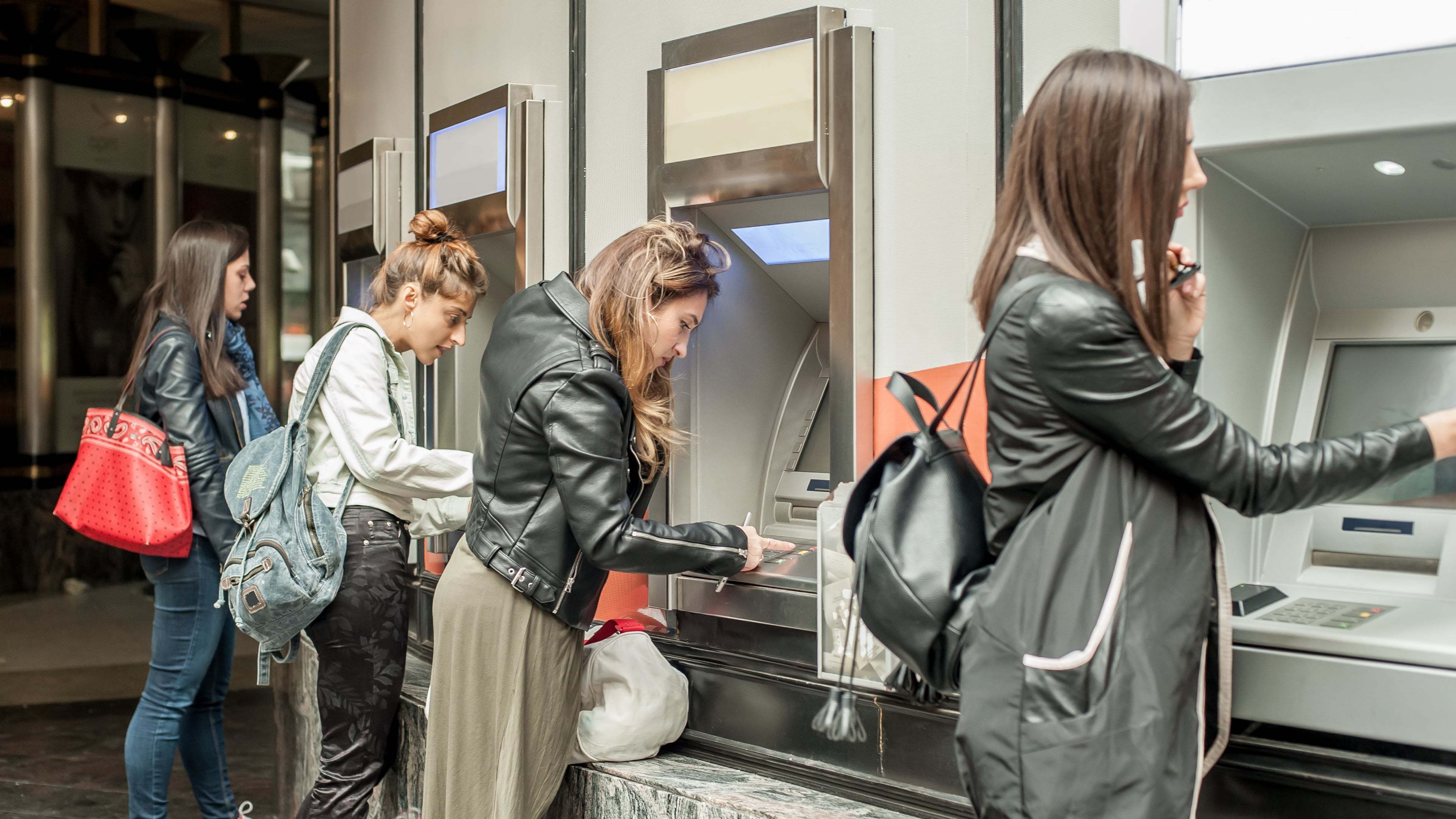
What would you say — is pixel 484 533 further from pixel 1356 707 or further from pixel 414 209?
pixel 414 209

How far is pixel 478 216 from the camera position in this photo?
3.17 meters

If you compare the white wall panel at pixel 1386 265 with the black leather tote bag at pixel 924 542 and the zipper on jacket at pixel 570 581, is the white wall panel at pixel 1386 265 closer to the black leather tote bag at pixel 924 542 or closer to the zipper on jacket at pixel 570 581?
the black leather tote bag at pixel 924 542

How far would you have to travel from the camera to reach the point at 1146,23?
1.58 m

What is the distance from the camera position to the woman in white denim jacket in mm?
2174

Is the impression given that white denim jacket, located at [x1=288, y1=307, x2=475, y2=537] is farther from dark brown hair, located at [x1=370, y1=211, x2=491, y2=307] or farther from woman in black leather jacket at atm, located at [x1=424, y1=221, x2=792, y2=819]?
woman in black leather jacket at atm, located at [x1=424, y1=221, x2=792, y2=819]

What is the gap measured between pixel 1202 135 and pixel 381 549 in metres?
1.62

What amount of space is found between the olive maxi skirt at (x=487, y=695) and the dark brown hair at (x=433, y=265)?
2.14 feet

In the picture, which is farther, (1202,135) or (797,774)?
(797,774)

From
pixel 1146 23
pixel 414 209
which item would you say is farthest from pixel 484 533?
pixel 414 209

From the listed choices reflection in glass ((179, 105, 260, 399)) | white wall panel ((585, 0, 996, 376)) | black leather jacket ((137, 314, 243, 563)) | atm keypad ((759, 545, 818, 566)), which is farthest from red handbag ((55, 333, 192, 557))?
reflection in glass ((179, 105, 260, 399))

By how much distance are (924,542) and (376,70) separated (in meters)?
3.30

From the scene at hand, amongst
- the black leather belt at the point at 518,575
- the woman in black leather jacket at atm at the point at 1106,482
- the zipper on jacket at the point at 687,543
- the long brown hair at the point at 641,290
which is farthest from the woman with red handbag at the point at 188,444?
the woman in black leather jacket at atm at the point at 1106,482

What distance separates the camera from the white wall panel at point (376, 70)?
3.67 meters

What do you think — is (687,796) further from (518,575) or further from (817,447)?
(817,447)
